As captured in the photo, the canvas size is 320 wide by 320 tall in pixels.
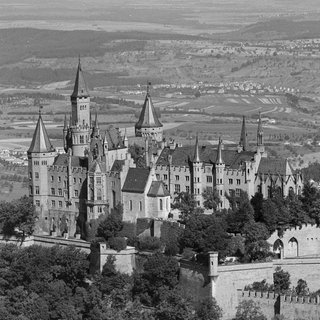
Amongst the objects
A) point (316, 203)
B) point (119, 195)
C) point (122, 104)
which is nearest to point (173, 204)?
point (119, 195)

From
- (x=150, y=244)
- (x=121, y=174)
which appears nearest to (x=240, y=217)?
(x=150, y=244)

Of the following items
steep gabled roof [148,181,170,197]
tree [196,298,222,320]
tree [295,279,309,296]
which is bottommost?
tree [196,298,222,320]

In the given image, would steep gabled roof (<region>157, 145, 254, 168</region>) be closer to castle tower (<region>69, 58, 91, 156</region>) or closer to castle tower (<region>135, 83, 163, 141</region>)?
castle tower (<region>135, 83, 163, 141</region>)

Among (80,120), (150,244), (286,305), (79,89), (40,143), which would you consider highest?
(79,89)

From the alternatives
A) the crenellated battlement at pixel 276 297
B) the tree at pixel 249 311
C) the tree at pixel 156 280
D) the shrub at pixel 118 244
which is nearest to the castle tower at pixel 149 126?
the shrub at pixel 118 244

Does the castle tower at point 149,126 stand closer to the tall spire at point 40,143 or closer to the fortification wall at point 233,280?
the tall spire at point 40,143

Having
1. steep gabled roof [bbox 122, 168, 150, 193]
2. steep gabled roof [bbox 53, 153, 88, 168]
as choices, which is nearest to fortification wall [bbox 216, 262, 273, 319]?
steep gabled roof [bbox 122, 168, 150, 193]

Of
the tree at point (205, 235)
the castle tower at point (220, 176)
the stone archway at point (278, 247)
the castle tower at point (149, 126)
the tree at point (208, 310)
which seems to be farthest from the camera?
the castle tower at point (149, 126)

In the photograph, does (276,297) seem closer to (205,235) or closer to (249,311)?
(249,311)
